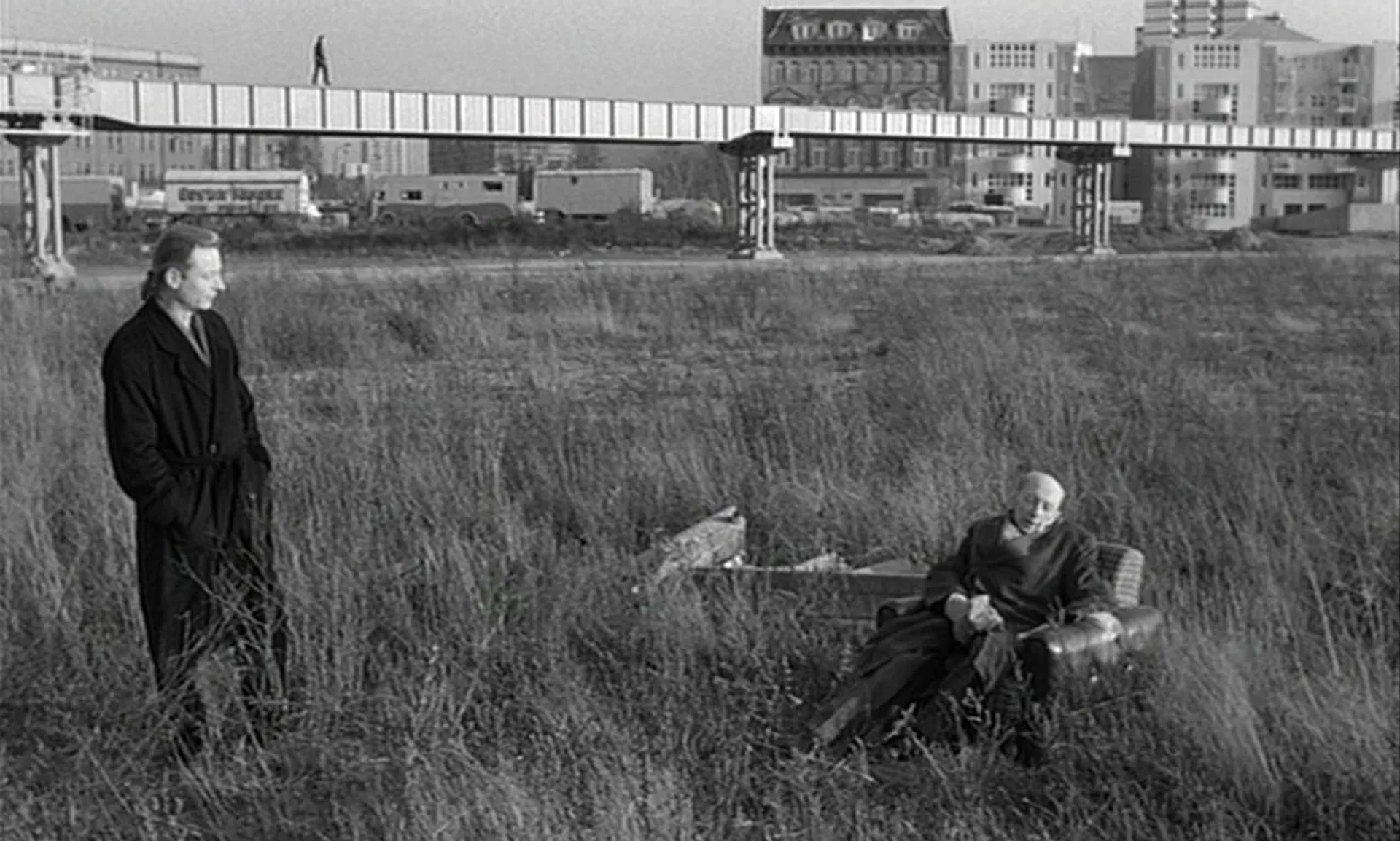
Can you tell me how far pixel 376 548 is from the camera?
9008 millimetres

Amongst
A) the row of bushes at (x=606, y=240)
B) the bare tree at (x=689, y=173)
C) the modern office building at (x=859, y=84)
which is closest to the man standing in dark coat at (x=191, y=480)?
the row of bushes at (x=606, y=240)

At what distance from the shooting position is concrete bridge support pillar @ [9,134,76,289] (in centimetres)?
3991

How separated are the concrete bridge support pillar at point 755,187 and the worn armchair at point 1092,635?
1836 inches

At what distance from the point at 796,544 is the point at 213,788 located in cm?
459

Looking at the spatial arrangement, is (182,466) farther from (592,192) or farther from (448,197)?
(448,197)

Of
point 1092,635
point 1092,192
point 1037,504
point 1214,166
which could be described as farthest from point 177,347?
point 1214,166

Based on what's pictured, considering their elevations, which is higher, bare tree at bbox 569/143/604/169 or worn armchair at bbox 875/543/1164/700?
bare tree at bbox 569/143/604/169

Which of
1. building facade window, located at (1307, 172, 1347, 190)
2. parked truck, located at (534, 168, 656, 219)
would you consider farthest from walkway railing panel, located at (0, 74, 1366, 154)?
building facade window, located at (1307, 172, 1347, 190)

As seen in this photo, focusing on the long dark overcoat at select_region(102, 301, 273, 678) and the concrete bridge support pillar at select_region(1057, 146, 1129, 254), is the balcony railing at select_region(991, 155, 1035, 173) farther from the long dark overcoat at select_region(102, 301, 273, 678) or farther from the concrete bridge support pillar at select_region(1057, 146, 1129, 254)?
the long dark overcoat at select_region(102, 301, 273, 678)

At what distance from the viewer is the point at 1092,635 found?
22.5 ft

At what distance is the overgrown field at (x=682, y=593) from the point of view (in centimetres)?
625

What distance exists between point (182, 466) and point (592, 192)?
268 feet

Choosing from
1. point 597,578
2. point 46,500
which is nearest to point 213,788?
point 597,578

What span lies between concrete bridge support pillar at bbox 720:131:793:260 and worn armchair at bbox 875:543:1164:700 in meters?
46.6
